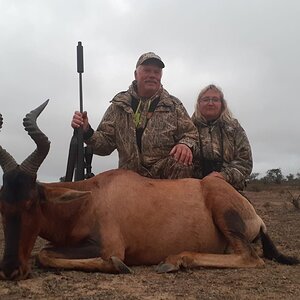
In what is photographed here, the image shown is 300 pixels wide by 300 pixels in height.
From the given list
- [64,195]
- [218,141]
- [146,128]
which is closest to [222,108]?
[218,141]

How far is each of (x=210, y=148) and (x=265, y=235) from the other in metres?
2.11

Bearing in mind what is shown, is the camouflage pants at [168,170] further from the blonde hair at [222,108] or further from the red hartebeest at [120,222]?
the red hartebeest at [120,222]

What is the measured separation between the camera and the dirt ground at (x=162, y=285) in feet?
15.1

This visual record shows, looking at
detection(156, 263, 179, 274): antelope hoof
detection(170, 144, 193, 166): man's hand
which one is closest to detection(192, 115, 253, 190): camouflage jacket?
detection(170, 144, 193, 166): man's hand

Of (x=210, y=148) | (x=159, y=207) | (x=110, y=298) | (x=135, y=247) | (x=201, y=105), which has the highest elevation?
(x=201, y=105)

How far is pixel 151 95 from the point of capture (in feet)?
29.2

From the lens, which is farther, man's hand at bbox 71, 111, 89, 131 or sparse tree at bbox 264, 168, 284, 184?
sparse tree at bbox 264, 168, 284, 184

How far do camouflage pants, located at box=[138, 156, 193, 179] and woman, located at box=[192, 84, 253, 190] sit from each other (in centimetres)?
38

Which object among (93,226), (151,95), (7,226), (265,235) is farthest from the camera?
(151,95)

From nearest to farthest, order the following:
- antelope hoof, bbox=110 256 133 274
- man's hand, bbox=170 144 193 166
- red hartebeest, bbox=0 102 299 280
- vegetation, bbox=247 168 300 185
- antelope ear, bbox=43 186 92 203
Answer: red hartebeest, bbox=0 102 299 280, antelope hoof, bbox=110 256 133 274, antelope ear, bbox=43 186 92 203, man's hand, bbox=170 144 193 166, vegetation, bbox=247 168 300 185

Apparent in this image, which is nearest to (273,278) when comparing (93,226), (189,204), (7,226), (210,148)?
(189,204)

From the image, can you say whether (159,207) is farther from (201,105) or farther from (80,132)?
(201,105)

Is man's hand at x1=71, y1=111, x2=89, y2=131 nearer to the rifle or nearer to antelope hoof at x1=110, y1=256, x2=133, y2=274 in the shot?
the rifle

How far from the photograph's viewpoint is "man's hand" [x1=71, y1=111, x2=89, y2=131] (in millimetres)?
8156
